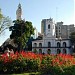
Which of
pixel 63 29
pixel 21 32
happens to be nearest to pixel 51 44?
pixel 21 32

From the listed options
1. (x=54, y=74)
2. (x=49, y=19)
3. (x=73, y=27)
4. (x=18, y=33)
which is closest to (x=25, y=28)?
(x=18, y=33)

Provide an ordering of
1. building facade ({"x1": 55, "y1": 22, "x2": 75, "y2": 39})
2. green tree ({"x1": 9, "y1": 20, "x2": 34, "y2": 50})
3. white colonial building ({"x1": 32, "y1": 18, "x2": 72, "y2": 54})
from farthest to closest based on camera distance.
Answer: building facade ({"x1": 55, "y1": 22, "x2": 75, "y2": 39}) < white colonial building ({"x1": 32, "y1": 18, "x2": 72, "y2": 54}) < green tree ({"x1": 9, "y1": 20, "x2": 34, "y2": 50})

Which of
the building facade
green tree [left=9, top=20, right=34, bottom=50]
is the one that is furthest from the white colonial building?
the building facade

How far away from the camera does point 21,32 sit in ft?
203

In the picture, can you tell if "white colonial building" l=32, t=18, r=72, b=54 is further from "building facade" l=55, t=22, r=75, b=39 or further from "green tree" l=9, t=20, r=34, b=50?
"building facade" l=55, t=22, r=75, b=39

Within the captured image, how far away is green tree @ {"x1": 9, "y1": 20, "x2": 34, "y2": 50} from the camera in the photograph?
6106 centimetres

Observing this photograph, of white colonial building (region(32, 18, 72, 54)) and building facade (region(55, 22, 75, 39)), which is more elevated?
building facade (region(55, 22, 75, 39))

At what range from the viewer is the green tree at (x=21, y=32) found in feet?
200

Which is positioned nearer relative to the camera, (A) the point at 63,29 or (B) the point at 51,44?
(B) the point at 51,44

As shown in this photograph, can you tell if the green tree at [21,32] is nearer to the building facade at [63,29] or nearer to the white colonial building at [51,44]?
the white colonial building at [51,44]

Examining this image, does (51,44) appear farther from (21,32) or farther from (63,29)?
(63,29)

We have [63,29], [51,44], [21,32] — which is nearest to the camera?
[21,32]

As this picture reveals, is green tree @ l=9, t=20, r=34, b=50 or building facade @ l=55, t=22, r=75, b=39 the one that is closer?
green tree @ l=9, t=20, r=34, b=50

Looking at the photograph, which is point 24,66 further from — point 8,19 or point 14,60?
point 8,19
